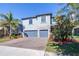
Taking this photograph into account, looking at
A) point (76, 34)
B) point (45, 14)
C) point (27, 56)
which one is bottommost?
point (27, 56)

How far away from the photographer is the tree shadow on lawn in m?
3.89

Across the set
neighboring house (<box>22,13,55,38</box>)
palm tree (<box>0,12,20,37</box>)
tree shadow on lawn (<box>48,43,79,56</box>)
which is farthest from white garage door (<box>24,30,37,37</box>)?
tree shadow on lawn (<box>48,43,79,56</box>)

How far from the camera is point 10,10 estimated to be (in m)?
3.88

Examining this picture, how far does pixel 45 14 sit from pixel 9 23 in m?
0.49

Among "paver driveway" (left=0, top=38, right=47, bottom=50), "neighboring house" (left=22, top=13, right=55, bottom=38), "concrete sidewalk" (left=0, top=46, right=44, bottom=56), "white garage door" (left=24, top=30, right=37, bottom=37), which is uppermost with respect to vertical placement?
"neighboring house" (left=22, top=13, right=55, bottom=38)

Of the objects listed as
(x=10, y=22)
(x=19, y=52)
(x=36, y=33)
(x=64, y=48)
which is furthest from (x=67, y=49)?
(x=10, y=22)

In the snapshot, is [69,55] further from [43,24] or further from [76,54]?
[43,24]

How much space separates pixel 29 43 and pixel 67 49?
1.66ft

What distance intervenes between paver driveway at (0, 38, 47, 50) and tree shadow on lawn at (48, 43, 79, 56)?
0.48 ft

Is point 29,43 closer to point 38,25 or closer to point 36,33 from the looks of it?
point 36,33

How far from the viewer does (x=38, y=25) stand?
3.91m

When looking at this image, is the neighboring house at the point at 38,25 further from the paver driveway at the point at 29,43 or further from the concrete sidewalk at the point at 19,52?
the concrete sidewalk at the point at 19,52

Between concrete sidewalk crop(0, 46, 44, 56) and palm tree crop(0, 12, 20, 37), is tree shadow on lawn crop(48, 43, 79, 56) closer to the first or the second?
concrete sidewalk crop(0, 46, 44, 56)

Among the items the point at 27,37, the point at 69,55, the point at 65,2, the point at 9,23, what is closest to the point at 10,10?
the point at 9,23
